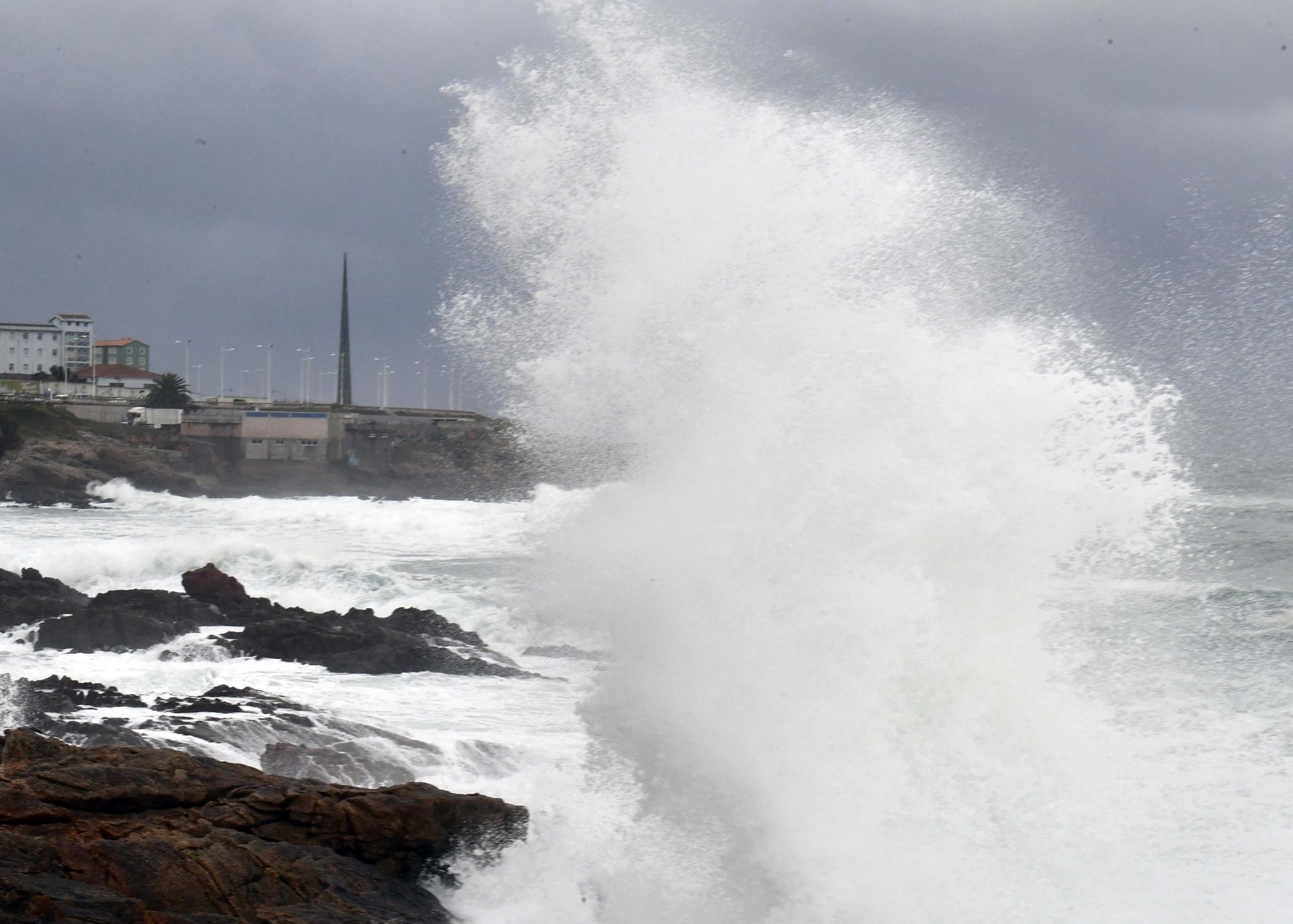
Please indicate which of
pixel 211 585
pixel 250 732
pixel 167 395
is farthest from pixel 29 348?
pixel 250 732

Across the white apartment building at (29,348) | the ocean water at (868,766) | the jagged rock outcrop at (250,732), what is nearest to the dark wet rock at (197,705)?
the jagged rock outcrop at (250,732)

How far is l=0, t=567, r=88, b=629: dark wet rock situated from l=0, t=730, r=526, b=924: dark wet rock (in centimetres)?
1307

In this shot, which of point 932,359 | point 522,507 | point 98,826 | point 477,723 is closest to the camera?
point 98,826

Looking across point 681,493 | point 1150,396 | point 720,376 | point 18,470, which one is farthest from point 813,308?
point 18,470

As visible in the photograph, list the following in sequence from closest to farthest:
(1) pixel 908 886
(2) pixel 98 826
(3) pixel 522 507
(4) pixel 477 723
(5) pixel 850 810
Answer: (2) pixel 98 826 → (1) pixel 908 886 → (5) pixel 850 810 → (4) pixel 477 723 → (3) pixel 522 507

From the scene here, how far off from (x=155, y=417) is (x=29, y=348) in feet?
131

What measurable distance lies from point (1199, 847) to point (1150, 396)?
5.12 meters

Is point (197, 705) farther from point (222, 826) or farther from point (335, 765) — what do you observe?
point (222, 826)

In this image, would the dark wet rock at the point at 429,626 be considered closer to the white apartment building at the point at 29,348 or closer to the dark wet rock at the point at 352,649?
the dark wet rock at the point at 352,649

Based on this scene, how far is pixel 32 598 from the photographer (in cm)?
2278

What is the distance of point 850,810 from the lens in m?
10.0

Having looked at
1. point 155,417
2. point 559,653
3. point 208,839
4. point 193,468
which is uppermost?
point 155,417

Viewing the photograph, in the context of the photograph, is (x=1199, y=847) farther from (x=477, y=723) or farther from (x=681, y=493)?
(x=477, y=723)

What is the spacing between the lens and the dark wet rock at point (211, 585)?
23.9 metres
